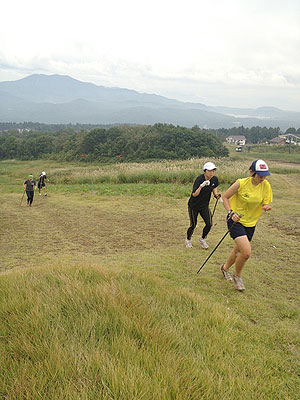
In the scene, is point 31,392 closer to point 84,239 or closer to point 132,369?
point 132,369

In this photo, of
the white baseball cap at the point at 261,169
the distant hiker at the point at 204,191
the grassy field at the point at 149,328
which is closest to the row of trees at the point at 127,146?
the distant hiker at the point at 204,191

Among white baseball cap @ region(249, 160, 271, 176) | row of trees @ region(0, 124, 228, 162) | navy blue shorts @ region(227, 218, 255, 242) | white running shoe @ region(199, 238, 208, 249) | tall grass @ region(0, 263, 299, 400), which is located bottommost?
white running shoe @ region(199, 238, 208, 249)

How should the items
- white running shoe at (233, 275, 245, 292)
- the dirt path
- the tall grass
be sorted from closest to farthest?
1. the tall grass
2. white running shoe at (233, 275, 245, 292)
3. the dirt path

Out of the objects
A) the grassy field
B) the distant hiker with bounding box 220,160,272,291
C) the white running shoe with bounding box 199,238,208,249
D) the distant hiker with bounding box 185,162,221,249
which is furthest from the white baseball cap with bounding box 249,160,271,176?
the white running shoe with bounding box 199,238,208,249

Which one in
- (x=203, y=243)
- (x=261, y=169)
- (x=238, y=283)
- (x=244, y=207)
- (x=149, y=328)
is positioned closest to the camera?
(x=149, y=328)

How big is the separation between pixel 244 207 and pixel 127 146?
64147 mm

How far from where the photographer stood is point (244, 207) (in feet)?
15.9

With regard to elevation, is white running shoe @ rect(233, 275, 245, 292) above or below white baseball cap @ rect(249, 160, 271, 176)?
below

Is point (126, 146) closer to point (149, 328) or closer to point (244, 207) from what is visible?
point (244, 207)

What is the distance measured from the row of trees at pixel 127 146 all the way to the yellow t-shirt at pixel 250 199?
170 feet

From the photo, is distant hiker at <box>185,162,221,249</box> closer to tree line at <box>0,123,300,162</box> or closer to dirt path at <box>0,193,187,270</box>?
dirt path at <box>0,193,187,270</box>

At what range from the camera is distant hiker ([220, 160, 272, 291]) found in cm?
465

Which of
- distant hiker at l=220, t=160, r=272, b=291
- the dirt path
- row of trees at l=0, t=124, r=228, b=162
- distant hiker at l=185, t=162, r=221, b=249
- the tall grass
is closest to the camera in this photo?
the tall grass

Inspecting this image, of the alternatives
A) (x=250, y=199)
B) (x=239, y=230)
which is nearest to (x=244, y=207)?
(x=250, y=199)
